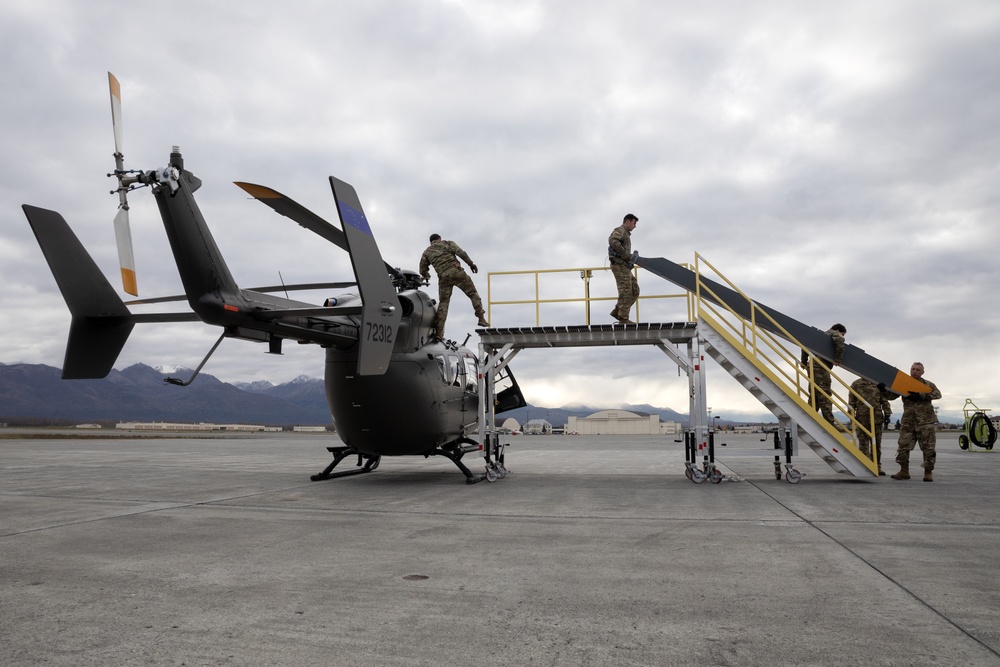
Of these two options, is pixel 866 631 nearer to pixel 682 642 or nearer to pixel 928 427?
pixel 682 642

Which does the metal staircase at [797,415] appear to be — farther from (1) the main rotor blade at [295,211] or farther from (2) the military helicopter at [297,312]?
(1) the main rotor blade at [295,211]

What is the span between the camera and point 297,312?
10141mm

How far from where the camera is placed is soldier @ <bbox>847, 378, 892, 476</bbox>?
14.2 metres

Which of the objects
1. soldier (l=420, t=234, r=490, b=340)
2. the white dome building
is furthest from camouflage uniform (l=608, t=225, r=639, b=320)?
the white dome building

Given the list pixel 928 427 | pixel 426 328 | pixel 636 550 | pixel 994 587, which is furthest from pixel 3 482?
pixel 928 427

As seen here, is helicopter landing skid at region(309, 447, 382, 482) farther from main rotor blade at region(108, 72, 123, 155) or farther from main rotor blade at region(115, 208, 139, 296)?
main rotor blade at region(108, 72, 123, 155)

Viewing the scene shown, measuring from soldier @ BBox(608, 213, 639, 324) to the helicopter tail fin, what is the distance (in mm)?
9608

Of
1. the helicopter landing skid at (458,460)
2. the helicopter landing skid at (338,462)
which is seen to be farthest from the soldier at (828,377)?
the helicopter landing skid at (338,462)

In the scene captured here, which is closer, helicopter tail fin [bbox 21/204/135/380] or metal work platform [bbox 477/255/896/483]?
helicopter tail fin [bbox 21/204/135/380]

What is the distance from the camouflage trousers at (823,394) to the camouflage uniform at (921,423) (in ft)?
4.71

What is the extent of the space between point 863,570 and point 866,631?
1927mm

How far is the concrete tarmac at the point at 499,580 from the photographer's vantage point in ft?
12.6

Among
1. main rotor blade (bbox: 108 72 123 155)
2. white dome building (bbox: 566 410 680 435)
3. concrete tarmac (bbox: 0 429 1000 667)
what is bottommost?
white dome building (bbox: 566 410 680 435)

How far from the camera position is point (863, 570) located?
19.0 ft
